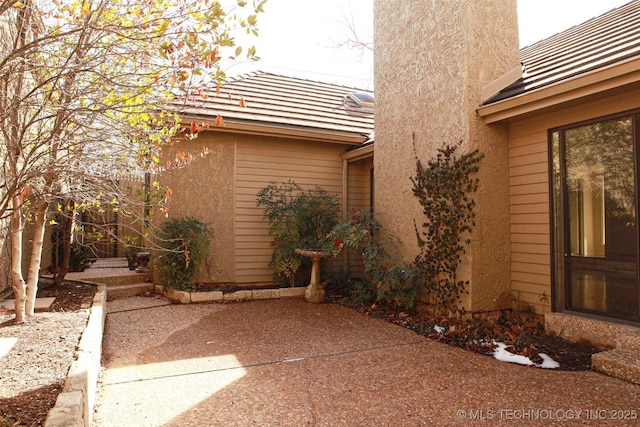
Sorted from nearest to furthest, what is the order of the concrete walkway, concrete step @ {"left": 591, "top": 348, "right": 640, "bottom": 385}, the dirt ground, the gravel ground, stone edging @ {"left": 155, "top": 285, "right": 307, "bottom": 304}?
the gravel ground
the dirt ground
the concrete walkway
concrete step @ {"left": 591, "top": 348, "right": 640, "bottom": 385}
stone edging @ {"left": 155, "top": 285, "right": 307, "bottom": 304}

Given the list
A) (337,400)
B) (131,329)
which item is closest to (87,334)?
(131,329)

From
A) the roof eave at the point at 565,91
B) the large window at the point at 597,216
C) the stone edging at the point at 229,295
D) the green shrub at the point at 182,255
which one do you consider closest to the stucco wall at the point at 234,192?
the green shrub at the point at 182,255

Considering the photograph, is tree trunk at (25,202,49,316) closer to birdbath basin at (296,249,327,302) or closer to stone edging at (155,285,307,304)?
stone edging at (155,285,307,304)

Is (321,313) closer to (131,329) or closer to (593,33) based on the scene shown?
(131,329)

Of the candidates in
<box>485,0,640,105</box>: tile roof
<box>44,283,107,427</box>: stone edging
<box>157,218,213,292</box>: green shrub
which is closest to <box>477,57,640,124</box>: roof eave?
<box>485,0,640,105</box>: tile roof

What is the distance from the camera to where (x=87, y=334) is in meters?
4.18

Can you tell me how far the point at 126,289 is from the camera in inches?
304

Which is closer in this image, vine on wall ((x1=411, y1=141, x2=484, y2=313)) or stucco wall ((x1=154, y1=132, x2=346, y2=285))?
vine on wall ((x1=411, y1=141, x2=484, y2=313))

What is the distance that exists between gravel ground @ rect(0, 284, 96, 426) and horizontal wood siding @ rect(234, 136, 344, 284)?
11.2 ft

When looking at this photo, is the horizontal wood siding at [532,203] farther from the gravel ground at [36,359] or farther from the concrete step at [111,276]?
the concrete step at [111,276]

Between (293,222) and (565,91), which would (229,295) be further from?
(565,91)

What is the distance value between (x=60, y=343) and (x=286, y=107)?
6.91 m

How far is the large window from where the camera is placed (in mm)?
4570

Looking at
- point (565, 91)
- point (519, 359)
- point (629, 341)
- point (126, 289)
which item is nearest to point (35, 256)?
point (126, 289)
